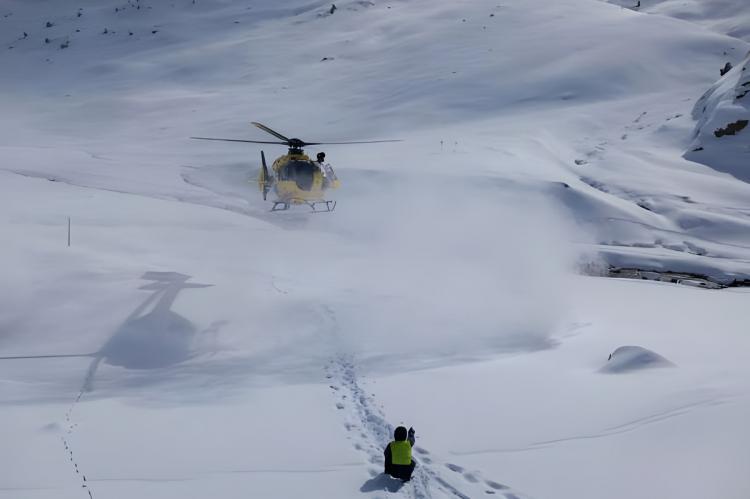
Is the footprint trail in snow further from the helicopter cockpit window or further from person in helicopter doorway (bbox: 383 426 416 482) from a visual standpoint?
the helicopter cockpit window

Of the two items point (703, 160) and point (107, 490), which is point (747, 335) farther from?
point (703, 160)

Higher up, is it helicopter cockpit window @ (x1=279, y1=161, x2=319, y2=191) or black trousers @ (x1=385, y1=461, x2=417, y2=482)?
helicopter cockpit window @ (x1=279, y1=161, x2=319, y2=191)

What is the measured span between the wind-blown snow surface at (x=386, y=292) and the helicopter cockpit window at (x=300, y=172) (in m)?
1.49

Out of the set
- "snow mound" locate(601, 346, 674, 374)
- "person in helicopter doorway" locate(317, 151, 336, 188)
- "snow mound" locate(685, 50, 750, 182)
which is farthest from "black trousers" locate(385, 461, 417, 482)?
"snow mound" locate(685, 50, 750, 182)

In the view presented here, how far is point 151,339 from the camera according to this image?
37.2 feet

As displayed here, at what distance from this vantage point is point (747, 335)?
11.9 meters

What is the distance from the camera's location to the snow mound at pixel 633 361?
9.98 metres

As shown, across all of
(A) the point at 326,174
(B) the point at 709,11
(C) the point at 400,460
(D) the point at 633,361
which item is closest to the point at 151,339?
(C) the point at 400,460

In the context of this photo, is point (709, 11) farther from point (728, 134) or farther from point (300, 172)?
point (300, 172)

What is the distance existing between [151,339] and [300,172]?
7787 millimetres

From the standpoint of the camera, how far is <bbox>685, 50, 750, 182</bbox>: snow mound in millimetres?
28125

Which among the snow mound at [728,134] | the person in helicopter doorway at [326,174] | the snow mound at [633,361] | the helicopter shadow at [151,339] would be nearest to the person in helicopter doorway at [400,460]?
the snow mound at [633,361]

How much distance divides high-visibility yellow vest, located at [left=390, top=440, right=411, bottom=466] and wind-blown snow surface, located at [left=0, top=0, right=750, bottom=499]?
279 mm

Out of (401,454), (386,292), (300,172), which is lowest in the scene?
(386,292)
